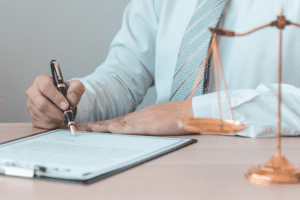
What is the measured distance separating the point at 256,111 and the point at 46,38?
1245 mm

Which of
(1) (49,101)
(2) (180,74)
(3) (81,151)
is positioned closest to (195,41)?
(2) (180,74)

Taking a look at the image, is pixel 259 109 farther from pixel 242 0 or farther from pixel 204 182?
pixel 242 0

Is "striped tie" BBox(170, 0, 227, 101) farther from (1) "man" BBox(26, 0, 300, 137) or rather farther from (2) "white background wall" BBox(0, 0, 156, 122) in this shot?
(2) "white background wall" BBox(0, 0, 156, 122)

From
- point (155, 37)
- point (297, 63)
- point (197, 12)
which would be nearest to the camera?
point (197, 12)

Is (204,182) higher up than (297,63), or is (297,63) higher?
(297,63)

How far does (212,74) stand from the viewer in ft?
3.47

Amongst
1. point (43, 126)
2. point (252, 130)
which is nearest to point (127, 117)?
point (43, 126)

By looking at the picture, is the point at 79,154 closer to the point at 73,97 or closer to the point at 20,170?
the point at 20,170

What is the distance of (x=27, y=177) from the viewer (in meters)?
0.42

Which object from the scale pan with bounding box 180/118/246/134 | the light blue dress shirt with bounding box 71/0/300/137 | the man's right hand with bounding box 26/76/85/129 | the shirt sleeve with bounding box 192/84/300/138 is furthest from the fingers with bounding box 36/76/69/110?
the scale pan with bounding box 180/118/246/134

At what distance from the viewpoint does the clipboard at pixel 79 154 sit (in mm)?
415

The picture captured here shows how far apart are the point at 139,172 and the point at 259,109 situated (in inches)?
14.6

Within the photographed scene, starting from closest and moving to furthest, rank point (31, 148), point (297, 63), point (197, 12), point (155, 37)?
point (31, 148), point (197, 12), point (297, 63), point (155, 37)

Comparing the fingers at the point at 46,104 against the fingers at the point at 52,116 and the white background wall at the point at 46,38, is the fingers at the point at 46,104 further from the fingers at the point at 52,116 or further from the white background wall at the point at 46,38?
the white background wall at the point at 46,38
